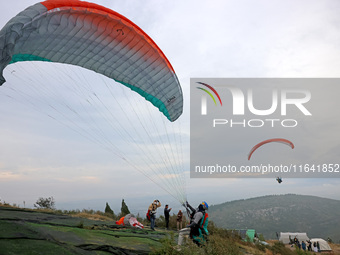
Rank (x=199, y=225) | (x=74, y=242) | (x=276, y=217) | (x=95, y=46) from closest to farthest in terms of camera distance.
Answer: (x=74, y=242) < (x=199, y=225) < (x=95, y=46) < (x=276, y=217)

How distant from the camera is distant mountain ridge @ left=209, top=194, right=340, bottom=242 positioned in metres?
154

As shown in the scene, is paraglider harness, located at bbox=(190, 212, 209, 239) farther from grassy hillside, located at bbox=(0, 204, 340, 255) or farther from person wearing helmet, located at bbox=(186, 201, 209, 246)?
grassy hillside, located at bbox=(0, 204, 340, 255)

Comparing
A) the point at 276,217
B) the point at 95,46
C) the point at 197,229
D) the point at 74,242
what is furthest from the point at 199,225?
the point at 276,217

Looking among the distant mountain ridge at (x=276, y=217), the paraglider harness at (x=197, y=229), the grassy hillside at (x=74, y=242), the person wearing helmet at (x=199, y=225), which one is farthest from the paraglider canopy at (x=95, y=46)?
the distant mountain ridge at (x=276, y=217)

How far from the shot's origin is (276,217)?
567 feet

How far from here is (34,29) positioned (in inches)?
313

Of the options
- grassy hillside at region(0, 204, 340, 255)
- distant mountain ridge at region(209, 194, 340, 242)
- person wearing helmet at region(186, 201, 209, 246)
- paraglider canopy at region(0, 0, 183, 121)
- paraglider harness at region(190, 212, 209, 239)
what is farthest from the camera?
distant mountain ridge at region(209, 194, 340, 242)

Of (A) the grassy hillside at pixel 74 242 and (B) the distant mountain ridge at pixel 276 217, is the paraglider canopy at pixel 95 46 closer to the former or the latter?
(A) the grassy hillside at pixel 74 242

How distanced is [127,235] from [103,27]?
20.9 feet

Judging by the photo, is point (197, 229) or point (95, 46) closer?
point (197, 229)

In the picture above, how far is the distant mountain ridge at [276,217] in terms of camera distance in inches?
6083

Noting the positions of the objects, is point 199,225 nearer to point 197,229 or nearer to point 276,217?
point 197,229

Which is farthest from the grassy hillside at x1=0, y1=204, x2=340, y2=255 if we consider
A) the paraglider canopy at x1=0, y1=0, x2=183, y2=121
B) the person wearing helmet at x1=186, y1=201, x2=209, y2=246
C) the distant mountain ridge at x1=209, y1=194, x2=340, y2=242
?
the distant mountain ridge at x1=209, y1=194, x2=340, y2=242

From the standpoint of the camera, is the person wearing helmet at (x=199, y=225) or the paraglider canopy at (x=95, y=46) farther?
the person wearing helmet at (x=199, y=225)
